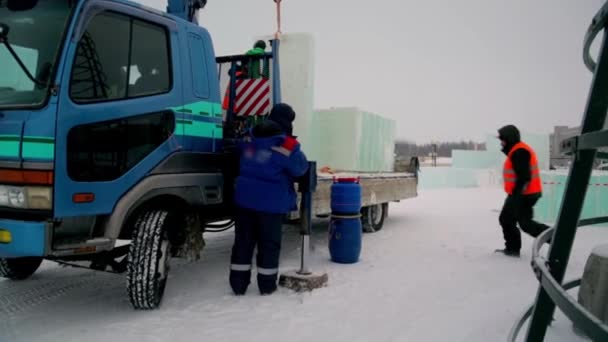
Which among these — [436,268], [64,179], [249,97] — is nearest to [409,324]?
[436,268]

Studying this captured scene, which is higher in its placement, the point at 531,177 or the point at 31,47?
the point at 31,47

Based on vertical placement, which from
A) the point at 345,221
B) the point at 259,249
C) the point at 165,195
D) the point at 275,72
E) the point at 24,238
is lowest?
the point at 259,249

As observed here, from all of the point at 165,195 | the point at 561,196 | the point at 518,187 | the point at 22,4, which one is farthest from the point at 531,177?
the point at 22,4

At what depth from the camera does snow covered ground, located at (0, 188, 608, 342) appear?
10.4 feet

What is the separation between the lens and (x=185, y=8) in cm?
446

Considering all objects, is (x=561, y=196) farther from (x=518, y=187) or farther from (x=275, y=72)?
(x=275, y=72)

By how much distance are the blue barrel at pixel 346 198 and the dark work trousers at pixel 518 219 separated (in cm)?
201

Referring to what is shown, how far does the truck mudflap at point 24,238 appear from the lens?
109 inches

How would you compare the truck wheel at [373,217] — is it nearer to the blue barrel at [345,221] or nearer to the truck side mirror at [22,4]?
the blue barrel at [345,221]

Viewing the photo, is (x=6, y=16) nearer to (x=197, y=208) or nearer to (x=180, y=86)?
(x=180, y=86)

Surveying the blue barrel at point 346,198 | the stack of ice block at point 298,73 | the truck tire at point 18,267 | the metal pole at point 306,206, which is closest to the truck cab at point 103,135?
the metal pole at point 306,206

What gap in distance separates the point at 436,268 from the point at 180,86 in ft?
11.0

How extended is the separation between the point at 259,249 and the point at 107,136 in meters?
1.61

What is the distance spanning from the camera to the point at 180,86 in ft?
12.4
